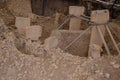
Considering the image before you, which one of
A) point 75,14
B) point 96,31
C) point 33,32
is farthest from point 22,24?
point 96,31

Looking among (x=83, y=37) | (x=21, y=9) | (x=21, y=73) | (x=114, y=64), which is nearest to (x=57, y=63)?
(x=21, y=73)

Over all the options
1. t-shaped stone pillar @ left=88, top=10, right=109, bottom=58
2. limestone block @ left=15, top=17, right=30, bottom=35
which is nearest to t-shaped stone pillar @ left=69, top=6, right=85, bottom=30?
t-shaped stone pillar @ left=88, top=10, right=109, bottom=58

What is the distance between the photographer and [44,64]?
12.8 ft

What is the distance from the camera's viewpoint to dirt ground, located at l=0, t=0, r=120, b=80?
365cm

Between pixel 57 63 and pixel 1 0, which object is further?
pixel 1 0

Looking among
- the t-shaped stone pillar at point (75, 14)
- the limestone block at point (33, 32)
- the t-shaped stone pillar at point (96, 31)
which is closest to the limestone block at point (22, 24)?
the limestone block at point (33, 32)

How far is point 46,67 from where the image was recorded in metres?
3.84

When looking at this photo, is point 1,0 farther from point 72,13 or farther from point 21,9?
point 72,13

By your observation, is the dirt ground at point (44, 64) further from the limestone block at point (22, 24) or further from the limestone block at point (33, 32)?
the limestone block at point (22, 24)

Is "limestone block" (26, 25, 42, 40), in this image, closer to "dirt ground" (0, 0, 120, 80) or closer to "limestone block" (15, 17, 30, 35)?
"dirt ground" (0, 0, 120, 80)

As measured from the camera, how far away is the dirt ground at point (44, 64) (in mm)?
3650

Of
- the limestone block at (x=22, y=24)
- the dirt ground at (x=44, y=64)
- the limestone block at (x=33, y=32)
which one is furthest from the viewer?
the limestone block at (x=22, y=24)

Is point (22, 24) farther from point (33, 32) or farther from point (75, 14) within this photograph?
point (75, 14)

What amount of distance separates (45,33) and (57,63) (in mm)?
1779
